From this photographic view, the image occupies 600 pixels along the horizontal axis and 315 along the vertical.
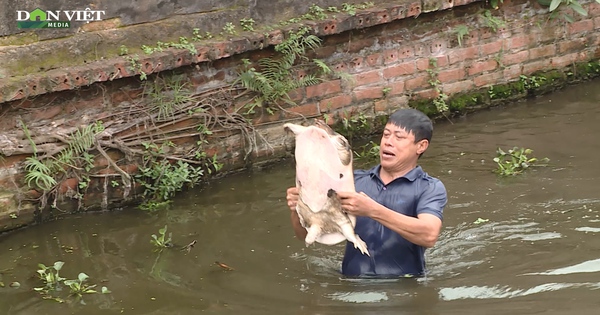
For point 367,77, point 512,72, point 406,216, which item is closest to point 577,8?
point 512,72

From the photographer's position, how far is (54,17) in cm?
591

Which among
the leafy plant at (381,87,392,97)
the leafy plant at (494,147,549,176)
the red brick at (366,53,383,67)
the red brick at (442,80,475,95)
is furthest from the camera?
the red brick at (442,80,475,95)

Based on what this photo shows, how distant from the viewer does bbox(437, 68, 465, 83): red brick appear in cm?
792

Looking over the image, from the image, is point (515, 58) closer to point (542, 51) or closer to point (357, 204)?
point (542, 51)

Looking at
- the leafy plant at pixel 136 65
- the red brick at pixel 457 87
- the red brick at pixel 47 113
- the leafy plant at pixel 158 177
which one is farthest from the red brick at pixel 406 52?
the red brick at pixel 47 113

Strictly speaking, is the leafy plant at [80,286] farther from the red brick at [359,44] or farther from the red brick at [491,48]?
the red brick at [491,48]

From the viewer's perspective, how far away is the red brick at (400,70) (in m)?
7.57

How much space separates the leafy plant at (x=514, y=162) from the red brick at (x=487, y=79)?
57.9 inches

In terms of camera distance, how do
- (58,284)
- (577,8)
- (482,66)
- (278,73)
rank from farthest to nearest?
(577,8)
(482,66)
(278,73)
(58,284)

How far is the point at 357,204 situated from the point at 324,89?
3264 millimetres

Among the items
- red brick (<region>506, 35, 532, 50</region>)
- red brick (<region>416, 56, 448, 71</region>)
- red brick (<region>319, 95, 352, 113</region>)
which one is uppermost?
red brick (<region>506, 35, 532, 50</region>)

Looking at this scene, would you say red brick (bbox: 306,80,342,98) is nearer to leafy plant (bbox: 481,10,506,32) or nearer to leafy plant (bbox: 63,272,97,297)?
leafy plant (bbox: 481,10,506,32)

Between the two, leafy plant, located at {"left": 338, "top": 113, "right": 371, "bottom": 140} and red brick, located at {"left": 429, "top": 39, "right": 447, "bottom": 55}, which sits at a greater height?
red brick, located at {"left": 429, "top": 39, "right": 447, "bottom": 55}

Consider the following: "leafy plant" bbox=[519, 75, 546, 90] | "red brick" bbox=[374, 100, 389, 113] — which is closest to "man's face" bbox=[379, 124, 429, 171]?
"red brick" bbox=[374, 100, 389, 113]
